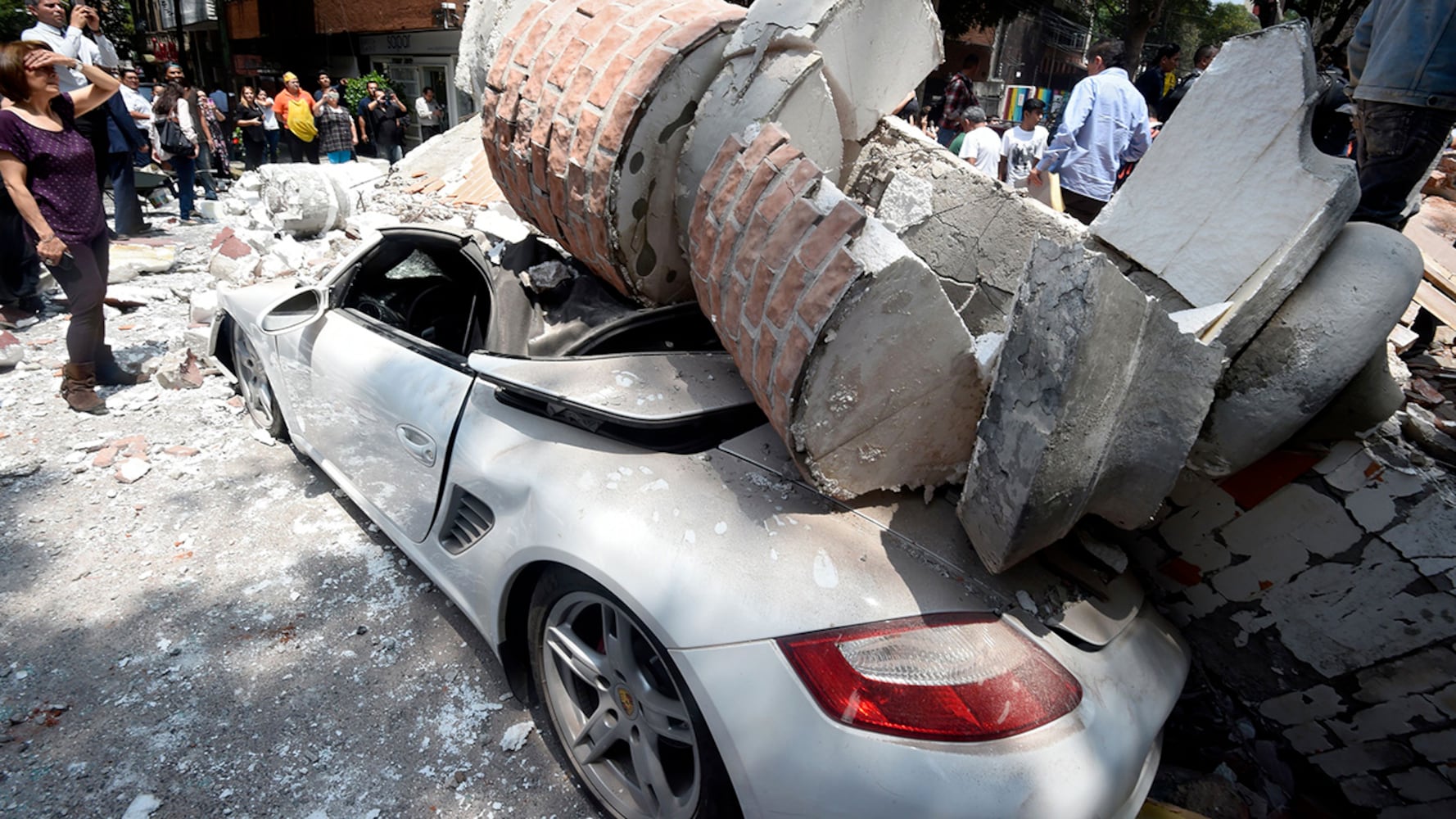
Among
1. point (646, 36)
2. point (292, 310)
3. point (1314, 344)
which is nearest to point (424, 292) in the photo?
point (292, 310)

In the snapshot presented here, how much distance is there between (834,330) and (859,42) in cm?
135

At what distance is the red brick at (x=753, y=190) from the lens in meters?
1.64

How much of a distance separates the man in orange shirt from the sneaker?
7913mm

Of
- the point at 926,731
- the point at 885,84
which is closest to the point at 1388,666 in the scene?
the point at 926,731

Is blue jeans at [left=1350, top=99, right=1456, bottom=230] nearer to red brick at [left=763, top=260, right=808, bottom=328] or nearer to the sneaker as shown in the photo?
red brick at [left=763, top=260, right=808, bottom=328]

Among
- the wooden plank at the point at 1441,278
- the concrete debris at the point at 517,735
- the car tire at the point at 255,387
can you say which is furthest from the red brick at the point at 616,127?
the wooden plank at the point at 1441,278

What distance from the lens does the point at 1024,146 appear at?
280 inches

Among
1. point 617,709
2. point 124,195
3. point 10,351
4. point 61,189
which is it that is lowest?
point 10,351

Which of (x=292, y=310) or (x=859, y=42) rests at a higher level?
(x=859, y=42)

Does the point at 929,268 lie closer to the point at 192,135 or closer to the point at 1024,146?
the point at 1024,146

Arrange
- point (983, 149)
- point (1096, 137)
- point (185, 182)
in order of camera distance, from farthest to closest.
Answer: point (185, 182) < point (983, 149) < point (1096, 137)

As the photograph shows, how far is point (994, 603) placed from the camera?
5.05 feet

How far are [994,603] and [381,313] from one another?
2.75m

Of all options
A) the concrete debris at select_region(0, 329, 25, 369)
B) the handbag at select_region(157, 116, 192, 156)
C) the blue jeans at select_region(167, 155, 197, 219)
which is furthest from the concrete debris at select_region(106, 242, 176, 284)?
the handbag at select_region(157, 116, 192, 156)
